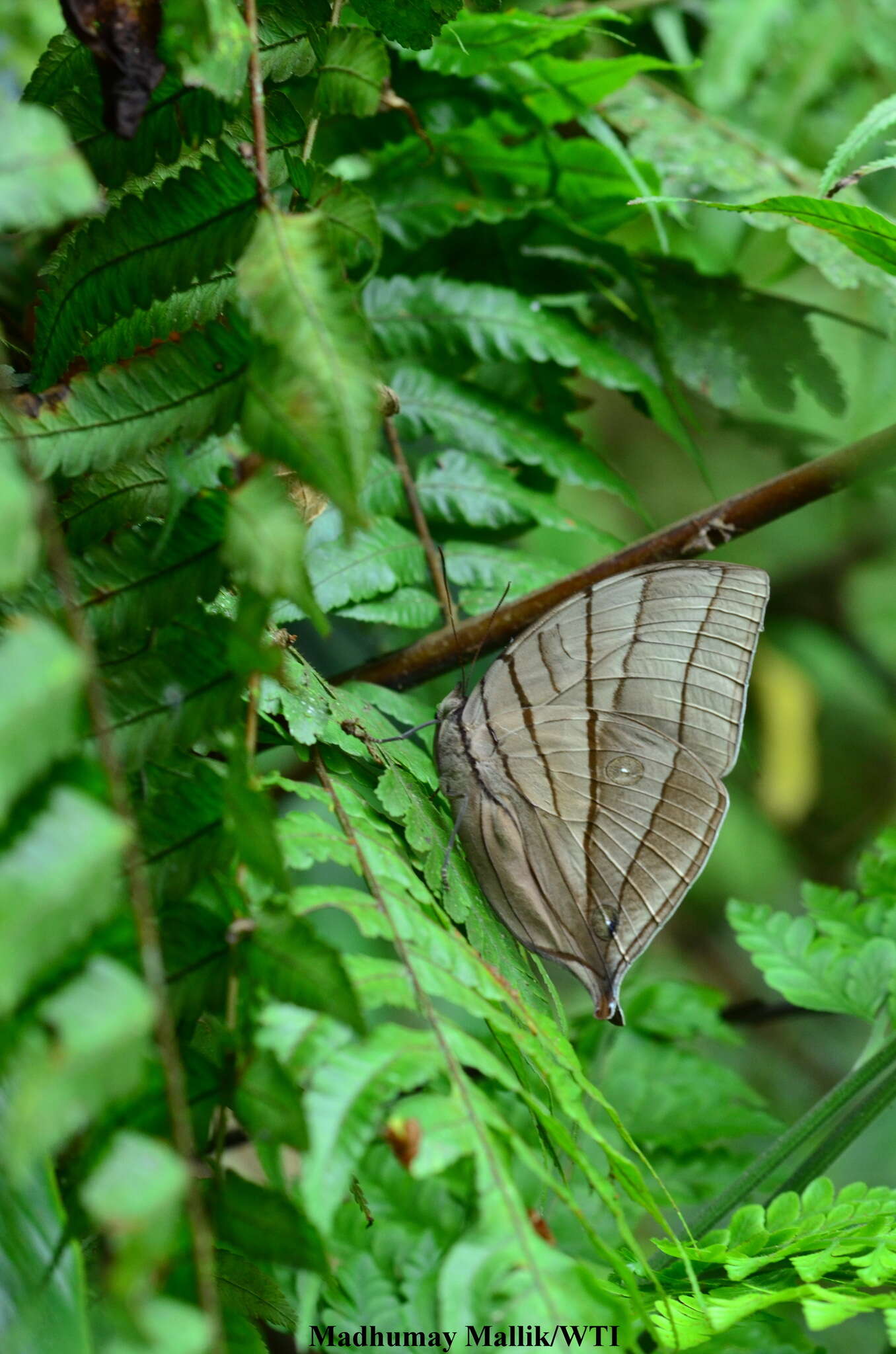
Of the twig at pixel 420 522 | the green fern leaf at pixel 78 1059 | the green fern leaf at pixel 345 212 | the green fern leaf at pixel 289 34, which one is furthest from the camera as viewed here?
the twig at pixel 420 522

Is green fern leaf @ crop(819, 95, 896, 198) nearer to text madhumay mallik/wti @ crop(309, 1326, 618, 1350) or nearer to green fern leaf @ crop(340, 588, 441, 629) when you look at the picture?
green fern leaf @ crop(340, 588, 441, 629)

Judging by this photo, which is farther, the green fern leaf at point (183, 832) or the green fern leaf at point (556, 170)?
the green fern leaf at point (556, 170)

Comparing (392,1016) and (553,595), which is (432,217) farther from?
(392,1016)

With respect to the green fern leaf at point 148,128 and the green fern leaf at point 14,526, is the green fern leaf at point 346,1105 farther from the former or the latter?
the green fern leaf at point 148,128

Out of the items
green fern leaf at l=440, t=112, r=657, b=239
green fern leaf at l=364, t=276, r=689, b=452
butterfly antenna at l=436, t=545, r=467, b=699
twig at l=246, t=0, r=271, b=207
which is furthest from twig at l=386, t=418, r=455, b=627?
twig at l=246, t=0, r=271, b=207

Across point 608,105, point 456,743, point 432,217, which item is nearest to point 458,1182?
point 456,743

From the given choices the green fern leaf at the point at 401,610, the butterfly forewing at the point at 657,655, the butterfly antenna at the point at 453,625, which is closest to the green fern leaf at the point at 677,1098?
the butterfly forewing at the point at 657,655

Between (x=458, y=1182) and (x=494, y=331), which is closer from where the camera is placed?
(x=458, y=1182)
